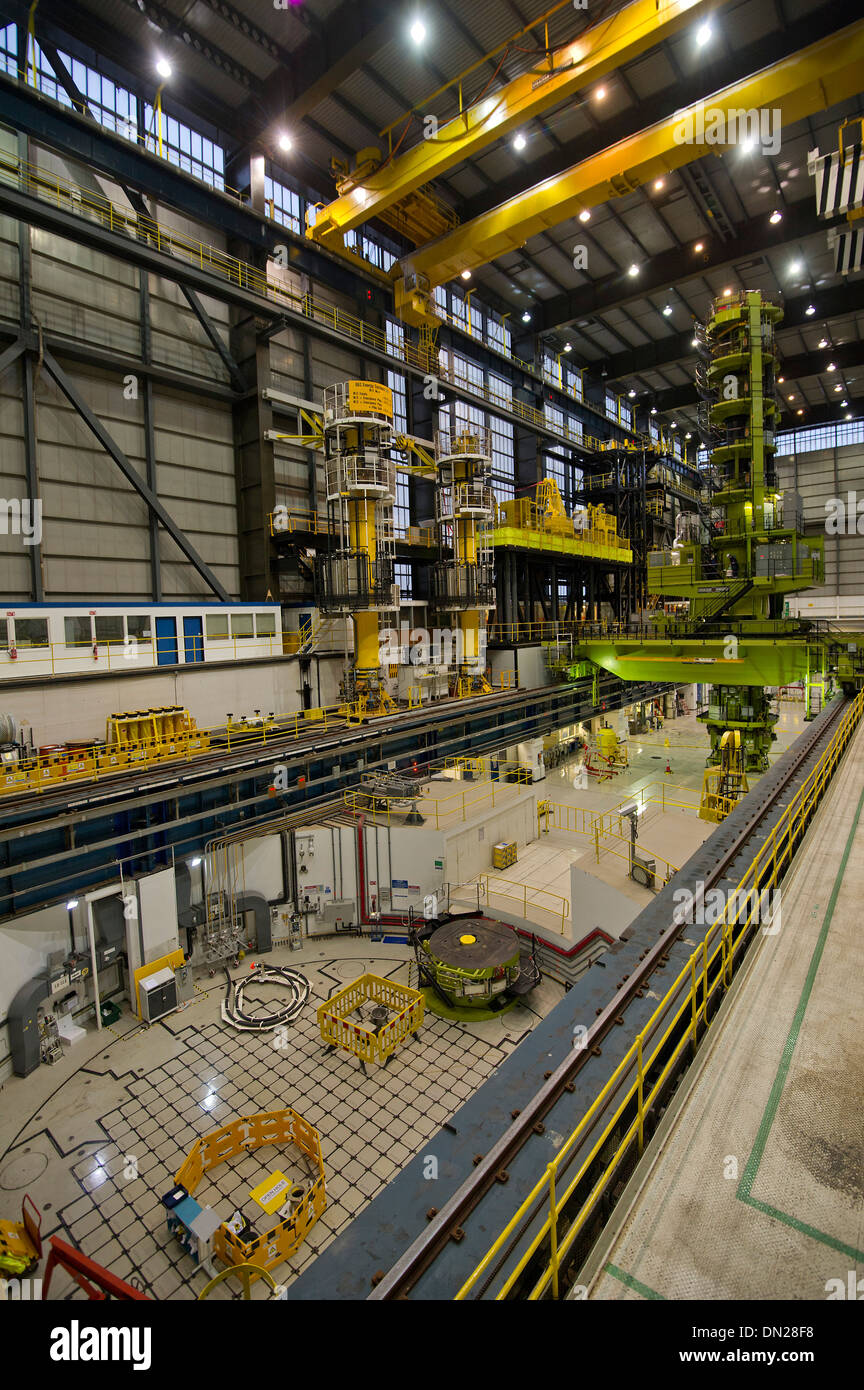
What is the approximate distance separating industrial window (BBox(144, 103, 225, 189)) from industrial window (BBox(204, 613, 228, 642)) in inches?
447

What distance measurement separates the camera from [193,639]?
44.9ft

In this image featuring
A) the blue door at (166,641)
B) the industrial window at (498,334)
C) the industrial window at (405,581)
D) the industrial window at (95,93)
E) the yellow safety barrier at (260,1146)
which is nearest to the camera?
the yellow safety barrier at (260,1146)

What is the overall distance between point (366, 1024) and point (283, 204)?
73.2 feet

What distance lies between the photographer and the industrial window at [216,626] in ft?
46.7

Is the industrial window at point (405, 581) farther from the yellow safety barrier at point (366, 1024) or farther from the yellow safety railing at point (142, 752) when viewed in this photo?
the yellow safety barrier at point (366, 1024)

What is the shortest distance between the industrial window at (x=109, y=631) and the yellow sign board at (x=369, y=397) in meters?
7.64

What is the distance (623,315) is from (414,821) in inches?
1095

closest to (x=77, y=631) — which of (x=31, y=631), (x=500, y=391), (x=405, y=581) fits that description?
(x=31, y=631)

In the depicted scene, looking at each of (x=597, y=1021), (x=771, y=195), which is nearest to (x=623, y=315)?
(x=771, y=195)

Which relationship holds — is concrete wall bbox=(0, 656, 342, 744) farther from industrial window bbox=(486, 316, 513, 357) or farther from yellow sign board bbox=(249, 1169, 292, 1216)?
industrial window bbox=(486, 316, 513, 357)

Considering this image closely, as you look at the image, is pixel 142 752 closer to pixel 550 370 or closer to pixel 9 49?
pixel 9 49

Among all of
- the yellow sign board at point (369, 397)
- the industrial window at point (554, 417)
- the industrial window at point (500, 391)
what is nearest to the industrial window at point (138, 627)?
the yellow sign board at point (369, 397)

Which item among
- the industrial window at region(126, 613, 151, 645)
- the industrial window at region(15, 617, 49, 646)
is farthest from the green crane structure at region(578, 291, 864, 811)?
the industrial window at region(15, 617, 49, 646)
